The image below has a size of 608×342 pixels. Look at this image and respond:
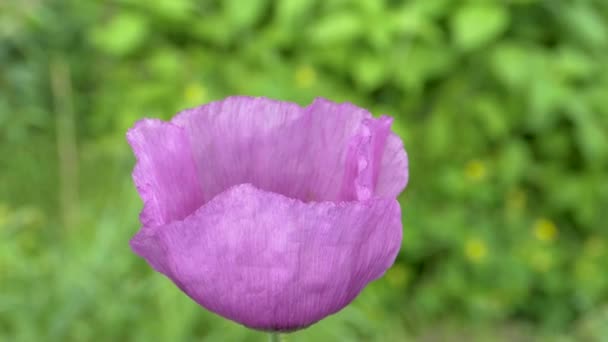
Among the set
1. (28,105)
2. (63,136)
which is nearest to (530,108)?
(63,136)

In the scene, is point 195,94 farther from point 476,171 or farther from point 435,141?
point 476,171

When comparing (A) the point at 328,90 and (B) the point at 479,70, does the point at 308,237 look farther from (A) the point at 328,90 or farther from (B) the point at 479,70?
(B) the point at 479,70

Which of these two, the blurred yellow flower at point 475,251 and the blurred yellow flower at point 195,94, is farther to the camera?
the blurred yellow flower at point 195,94

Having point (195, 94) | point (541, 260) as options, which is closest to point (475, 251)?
point (541, 260)

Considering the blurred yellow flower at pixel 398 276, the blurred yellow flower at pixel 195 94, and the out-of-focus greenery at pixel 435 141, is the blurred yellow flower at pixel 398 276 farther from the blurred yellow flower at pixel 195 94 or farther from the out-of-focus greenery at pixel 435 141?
the blurred yellow flower at pixel 195 94

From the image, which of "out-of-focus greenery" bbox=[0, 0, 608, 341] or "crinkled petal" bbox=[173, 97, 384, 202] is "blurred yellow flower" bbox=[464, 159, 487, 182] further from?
"crinkled petal" bbox=[173, 97, 384, 202]

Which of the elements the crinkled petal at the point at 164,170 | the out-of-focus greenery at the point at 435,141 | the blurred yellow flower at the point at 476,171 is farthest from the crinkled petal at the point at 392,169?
the blurred yellow flower at the point at 476,171
